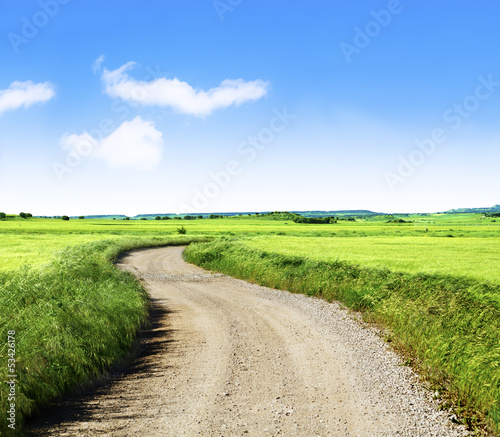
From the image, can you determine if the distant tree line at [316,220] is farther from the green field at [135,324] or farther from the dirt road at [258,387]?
the dirt road at [258,387]

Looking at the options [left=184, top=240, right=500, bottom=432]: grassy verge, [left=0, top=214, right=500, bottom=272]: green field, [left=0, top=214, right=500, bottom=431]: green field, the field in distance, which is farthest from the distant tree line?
[left=0, top=214, right=500, bottom=431]: green field

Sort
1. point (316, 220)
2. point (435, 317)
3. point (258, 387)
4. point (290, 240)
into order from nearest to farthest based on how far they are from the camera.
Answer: point (258, 387)
point (435, 317)
point (290, 240)
point (316, 220)

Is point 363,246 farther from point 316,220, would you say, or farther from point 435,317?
point 316,220

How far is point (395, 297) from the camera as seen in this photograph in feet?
43.2

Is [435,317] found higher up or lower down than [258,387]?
higher up

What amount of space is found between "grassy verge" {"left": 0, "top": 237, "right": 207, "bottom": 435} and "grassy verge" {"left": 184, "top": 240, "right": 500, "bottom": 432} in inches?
274

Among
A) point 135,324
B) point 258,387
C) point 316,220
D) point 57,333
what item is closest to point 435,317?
point 258,387

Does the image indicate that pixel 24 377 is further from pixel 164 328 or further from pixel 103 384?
pixel 164 328

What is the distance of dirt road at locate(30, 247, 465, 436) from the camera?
19.9 ft

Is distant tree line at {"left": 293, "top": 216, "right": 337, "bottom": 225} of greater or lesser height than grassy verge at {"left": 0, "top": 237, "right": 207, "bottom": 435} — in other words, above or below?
above

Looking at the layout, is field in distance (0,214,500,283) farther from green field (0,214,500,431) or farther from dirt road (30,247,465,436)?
dirt road (30,247,465,436)

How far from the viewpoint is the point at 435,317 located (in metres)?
10.1

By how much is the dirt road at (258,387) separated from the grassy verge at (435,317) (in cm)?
54

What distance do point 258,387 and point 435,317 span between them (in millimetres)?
5338
